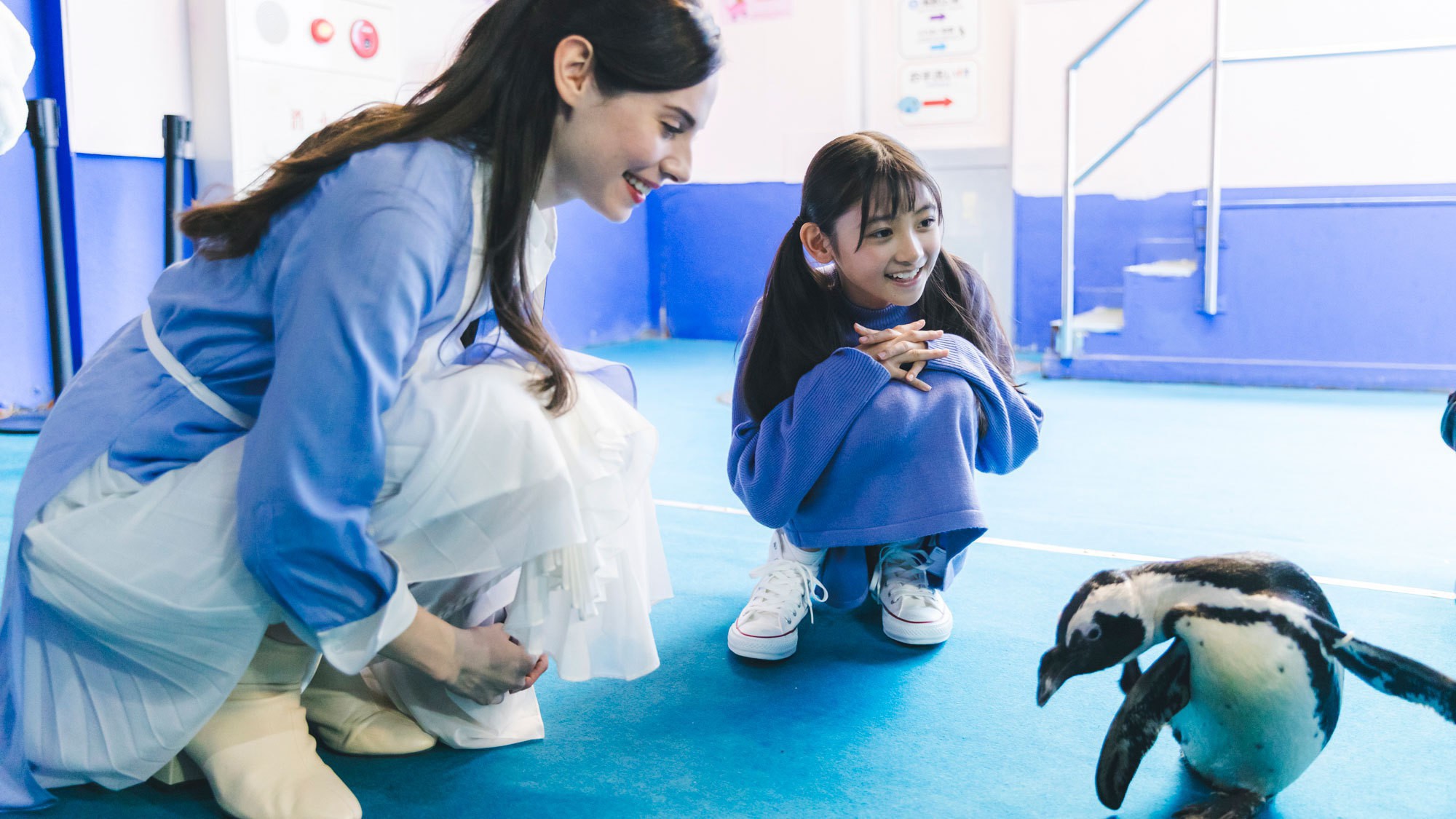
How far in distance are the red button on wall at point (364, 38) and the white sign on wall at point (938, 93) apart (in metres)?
1.92

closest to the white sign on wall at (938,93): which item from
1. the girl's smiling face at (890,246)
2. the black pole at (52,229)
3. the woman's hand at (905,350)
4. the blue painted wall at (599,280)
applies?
the blue painted wall at (599,280)

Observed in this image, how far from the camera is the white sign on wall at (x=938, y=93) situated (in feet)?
13.2

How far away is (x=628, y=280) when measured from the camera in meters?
4.57

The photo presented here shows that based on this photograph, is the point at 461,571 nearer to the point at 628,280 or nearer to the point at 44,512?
the point at 44,512

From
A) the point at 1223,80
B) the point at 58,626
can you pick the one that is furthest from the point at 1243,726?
the point at 1223,80

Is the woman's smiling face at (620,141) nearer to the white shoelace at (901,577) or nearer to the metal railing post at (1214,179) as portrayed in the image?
the white shoelace at (901,577)

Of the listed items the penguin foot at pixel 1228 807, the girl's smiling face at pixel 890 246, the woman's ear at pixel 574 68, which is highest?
the woman's ear at pixel 574 68

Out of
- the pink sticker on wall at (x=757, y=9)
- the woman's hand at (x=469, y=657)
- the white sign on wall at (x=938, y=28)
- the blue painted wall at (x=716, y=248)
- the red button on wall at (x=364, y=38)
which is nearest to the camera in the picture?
the woman's hand at (x=469, y=657)

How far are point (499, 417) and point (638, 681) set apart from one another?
16.3 inches

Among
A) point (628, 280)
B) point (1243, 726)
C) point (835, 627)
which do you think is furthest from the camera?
point (628, 280)

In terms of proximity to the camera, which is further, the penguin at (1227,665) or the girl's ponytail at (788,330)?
the girl's ponytail at (788,330)

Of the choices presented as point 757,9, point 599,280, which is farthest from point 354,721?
point 757,9

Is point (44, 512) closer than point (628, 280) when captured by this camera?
Yes

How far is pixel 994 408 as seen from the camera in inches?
52.5
